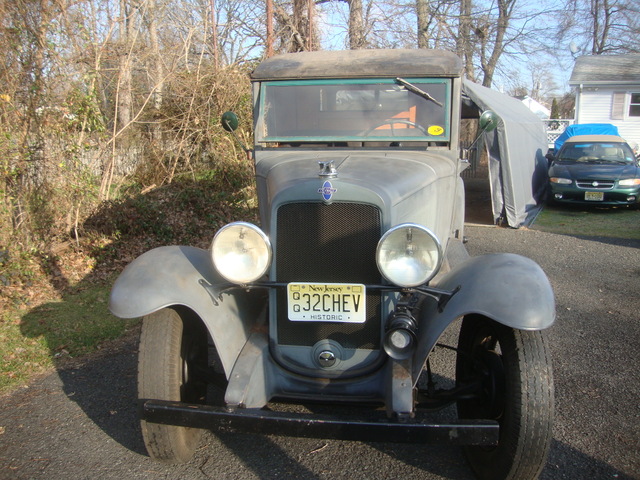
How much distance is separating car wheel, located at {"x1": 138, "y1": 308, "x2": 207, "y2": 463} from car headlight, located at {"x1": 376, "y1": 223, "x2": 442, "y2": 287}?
44.7 inches

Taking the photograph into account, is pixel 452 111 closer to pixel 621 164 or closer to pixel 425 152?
pixel 425 152

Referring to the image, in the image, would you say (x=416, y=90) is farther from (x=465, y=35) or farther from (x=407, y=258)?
(x=465, y=35)

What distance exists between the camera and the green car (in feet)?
36.0

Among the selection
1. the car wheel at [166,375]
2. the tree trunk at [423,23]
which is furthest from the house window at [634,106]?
the car wheel at [166,375]

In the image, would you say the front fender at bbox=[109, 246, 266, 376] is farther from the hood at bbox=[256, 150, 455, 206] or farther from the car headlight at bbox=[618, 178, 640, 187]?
the car headlight at bbox=[618, 178, 640, 187]

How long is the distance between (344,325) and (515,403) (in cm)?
88

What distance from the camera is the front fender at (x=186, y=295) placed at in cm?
268

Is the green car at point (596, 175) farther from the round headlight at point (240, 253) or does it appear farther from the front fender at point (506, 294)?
the round headlight at point (240, 253)

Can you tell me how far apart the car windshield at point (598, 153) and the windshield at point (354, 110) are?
31.8ft

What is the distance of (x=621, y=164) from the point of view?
1169 cm

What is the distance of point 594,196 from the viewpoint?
11.1m

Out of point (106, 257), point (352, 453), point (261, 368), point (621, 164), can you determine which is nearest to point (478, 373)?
point (352, 453)

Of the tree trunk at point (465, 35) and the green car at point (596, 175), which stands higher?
the tree trunk at point (465, 35)

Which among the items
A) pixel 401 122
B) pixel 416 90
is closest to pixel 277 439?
pixel 401 122
